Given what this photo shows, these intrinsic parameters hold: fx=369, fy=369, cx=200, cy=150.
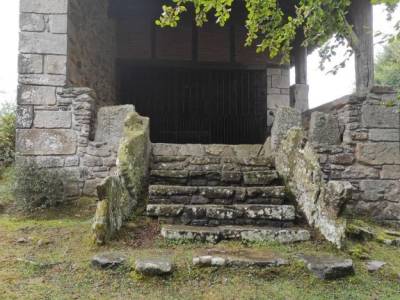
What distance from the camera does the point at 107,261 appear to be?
2742 millimetres

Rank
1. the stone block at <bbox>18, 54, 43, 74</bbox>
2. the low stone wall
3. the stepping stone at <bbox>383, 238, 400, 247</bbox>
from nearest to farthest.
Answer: the stepping stone at <bbox>383, 238, 400, 247</bbox> → the low stone wall → the stone block at <bbox>18, 54, 43, 74</bbox>

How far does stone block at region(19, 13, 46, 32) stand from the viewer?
502 cm

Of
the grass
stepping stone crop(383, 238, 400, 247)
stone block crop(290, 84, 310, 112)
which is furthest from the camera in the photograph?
stone block crop(290, 84, 310, 112)

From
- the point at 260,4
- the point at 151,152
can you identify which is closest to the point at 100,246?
the point at 151,152

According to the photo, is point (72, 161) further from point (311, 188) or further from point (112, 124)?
point (311, 188)

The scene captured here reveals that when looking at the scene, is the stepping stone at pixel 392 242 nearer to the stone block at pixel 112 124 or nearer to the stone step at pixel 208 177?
the stone step at pixel 208 177

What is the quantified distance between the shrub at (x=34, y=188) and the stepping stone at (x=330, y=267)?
3195 mm

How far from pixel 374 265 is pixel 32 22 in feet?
16.4

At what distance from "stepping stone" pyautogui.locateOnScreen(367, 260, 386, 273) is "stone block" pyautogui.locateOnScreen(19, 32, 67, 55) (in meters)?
4.46

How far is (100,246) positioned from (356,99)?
3.95 meters

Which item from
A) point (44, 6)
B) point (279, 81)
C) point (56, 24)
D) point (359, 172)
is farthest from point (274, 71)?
point (44, 6)

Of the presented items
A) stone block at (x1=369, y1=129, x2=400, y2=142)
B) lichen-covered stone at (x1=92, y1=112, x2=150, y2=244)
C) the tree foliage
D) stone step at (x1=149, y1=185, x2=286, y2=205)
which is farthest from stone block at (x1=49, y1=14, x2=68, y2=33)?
stone block at (x1=369, y1=129, x2=400, y2=142)

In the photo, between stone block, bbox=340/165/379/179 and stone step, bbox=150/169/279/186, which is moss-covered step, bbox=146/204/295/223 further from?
stone block, bbox=340/165/379/179

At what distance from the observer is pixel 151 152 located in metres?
4.84
